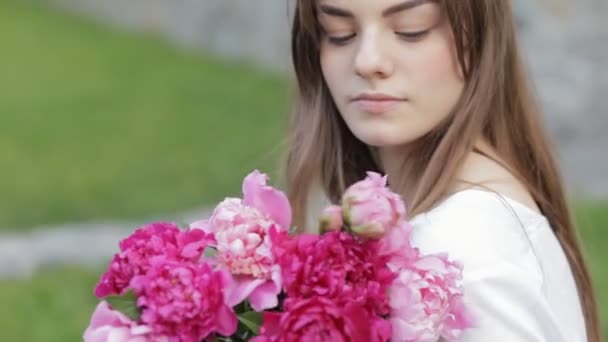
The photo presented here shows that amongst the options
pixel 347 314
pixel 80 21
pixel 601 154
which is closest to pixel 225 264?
pixel 347 314

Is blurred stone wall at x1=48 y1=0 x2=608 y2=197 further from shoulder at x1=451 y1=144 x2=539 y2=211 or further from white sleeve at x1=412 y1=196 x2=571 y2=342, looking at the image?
white sleeve at x1=412 y1=196 x2=571 y2=342

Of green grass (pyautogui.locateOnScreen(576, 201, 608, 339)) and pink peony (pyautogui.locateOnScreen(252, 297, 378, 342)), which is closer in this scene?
pink peony (pyautogui.locateOnScreen(252, 297, 378, 342))

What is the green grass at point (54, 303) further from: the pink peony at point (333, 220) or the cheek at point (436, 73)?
the pink peony at point (333, 220)

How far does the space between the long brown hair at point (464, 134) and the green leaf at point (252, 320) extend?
0.52 meters

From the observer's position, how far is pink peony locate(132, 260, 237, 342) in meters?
1.88

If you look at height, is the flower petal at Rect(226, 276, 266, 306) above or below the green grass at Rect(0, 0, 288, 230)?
below

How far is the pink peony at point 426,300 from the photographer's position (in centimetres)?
197

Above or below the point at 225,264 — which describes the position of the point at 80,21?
above

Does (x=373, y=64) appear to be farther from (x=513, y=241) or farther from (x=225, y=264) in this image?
(x=225, y=264)

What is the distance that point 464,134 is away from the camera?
8.16 ft

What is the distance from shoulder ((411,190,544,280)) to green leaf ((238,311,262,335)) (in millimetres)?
387

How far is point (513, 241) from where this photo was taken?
7.59ft

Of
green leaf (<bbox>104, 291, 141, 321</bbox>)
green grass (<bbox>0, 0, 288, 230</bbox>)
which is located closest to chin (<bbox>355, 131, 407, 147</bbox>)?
green leaf (<bbox>104, 291, 141, 321</bbox>)

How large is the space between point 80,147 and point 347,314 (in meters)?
6.63
